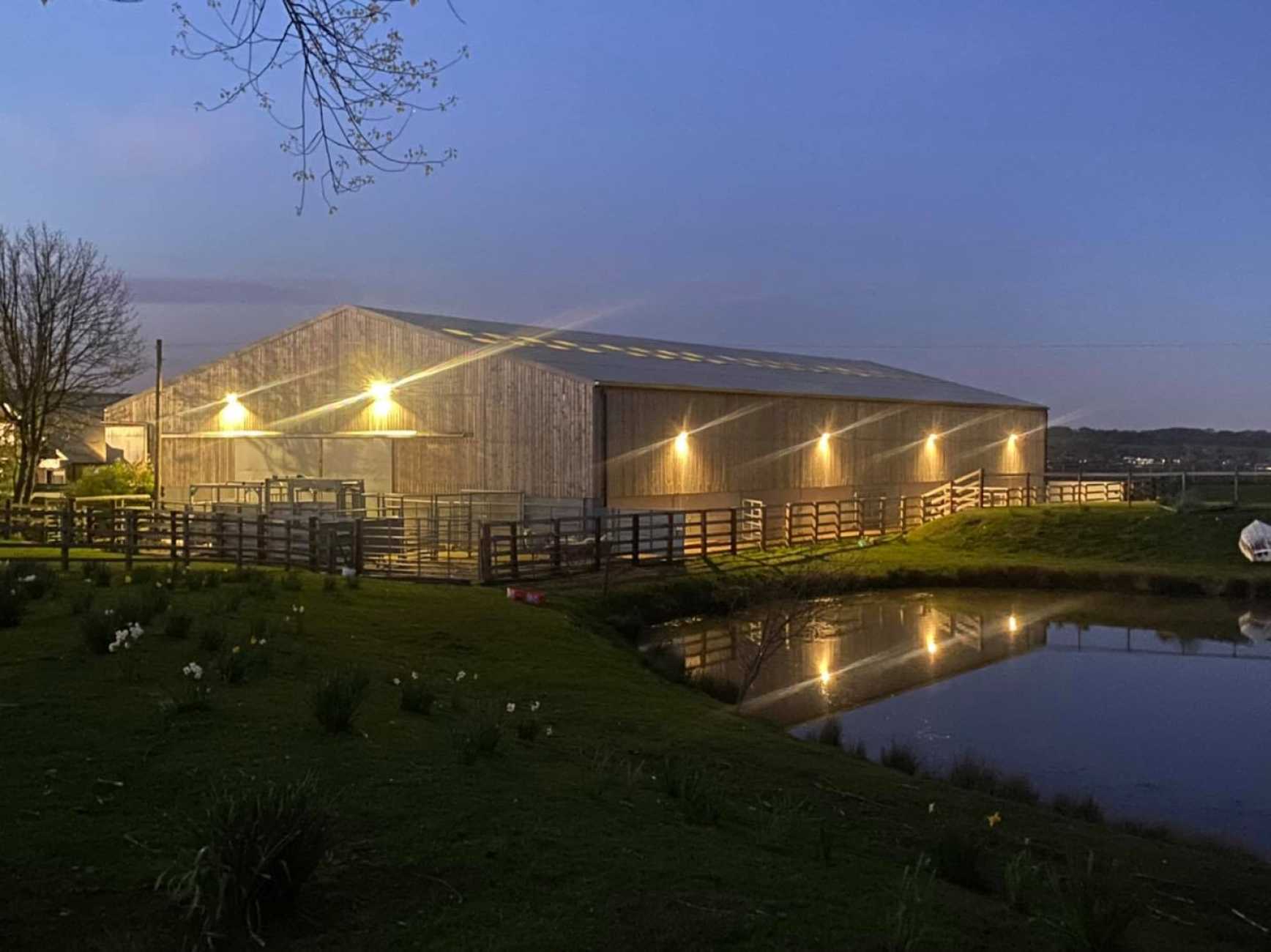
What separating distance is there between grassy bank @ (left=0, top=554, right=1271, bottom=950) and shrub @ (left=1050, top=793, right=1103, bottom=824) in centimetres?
100

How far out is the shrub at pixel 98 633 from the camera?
31.8 feet

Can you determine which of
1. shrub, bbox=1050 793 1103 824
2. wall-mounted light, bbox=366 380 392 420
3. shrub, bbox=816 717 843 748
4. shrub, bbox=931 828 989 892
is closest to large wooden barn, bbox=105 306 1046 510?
wall-mounted light, bbox=366 380 392 420

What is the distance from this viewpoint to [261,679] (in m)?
9.41

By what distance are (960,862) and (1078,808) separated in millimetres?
4208

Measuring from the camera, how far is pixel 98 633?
9.76 m

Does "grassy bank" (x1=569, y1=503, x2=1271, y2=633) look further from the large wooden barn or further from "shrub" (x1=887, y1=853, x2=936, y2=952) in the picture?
"shrub" (x1=887, y1=853, x2=936, y2=952)

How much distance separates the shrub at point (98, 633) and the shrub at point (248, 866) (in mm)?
5173


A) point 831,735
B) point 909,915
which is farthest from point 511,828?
point 831,735

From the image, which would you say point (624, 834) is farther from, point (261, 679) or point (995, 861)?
point (261, 679)

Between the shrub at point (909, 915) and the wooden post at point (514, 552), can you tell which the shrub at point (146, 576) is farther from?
the shrub at point (909, 915)

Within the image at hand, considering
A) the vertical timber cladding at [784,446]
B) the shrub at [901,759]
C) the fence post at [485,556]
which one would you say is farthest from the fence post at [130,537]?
the shrub at [901,759]

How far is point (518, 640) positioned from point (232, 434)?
2006 centimetres

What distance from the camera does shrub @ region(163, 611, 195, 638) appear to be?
10.7 metres

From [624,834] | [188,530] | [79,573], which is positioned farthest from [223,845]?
[188,530]
